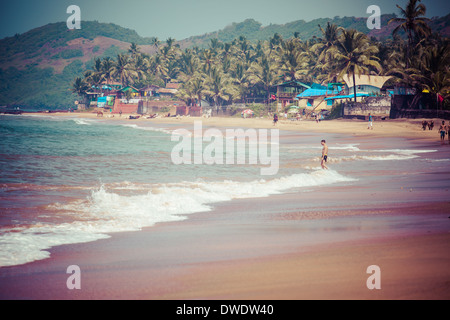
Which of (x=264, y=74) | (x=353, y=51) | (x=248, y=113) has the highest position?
(x=264, y=74)

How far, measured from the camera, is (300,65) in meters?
76.2

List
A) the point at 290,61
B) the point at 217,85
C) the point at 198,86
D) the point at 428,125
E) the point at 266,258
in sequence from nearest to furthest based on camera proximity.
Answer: the point at 266,258 → the point at 428,125 → the point at 290,61 → the point at 217,85 → the point at 198,86

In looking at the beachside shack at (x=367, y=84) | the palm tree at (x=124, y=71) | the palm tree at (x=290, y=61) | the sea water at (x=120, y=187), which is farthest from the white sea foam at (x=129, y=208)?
the palm tree at (x=124, y=71)

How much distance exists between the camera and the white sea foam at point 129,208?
7.95 meters

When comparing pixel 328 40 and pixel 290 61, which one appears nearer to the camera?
pixel 328 40

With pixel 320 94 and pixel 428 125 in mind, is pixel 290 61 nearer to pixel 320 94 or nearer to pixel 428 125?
pixel 320 94

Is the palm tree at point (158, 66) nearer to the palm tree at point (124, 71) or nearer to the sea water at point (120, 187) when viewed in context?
the palm tree at point (124, 71)

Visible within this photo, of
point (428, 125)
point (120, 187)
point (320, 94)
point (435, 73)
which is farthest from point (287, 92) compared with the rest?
point (120, 187)

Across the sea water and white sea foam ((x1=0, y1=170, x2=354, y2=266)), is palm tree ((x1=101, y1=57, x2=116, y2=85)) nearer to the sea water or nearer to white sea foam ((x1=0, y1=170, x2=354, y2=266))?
the sea water

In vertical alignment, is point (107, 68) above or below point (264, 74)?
above

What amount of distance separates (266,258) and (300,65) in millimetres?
72981
